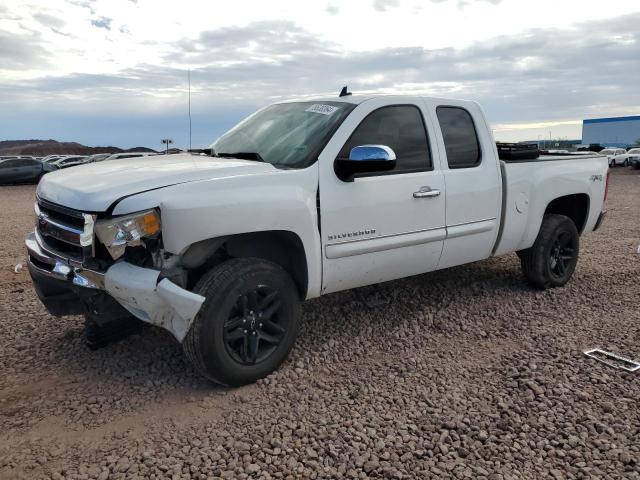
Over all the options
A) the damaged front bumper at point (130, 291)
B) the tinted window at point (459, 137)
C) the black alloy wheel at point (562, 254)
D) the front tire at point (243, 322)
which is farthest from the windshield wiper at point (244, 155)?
the black alloy wheel at point (562, 254)

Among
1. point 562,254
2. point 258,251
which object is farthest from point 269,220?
point 562,254

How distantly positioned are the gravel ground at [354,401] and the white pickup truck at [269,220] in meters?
0.38

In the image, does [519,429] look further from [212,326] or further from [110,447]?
[110,447]

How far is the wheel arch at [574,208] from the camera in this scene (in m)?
6.12

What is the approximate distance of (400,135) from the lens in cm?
446

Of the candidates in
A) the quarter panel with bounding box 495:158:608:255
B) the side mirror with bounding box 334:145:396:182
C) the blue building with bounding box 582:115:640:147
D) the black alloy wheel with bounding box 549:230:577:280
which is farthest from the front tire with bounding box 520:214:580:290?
the blue building with bounding box 582:115:640:147

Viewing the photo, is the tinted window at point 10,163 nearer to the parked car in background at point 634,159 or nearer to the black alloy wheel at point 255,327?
the black alloy wheel at point 255,327

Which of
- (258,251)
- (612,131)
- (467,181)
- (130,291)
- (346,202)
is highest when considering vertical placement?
(612,131)

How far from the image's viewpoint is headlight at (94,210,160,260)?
316 cm

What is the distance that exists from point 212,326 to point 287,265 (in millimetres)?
833

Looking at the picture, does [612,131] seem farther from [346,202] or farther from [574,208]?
[346,202]

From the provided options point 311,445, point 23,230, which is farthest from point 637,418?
point 23,230

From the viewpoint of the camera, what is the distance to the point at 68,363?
4.05 meters

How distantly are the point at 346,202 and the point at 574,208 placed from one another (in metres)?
3.52
